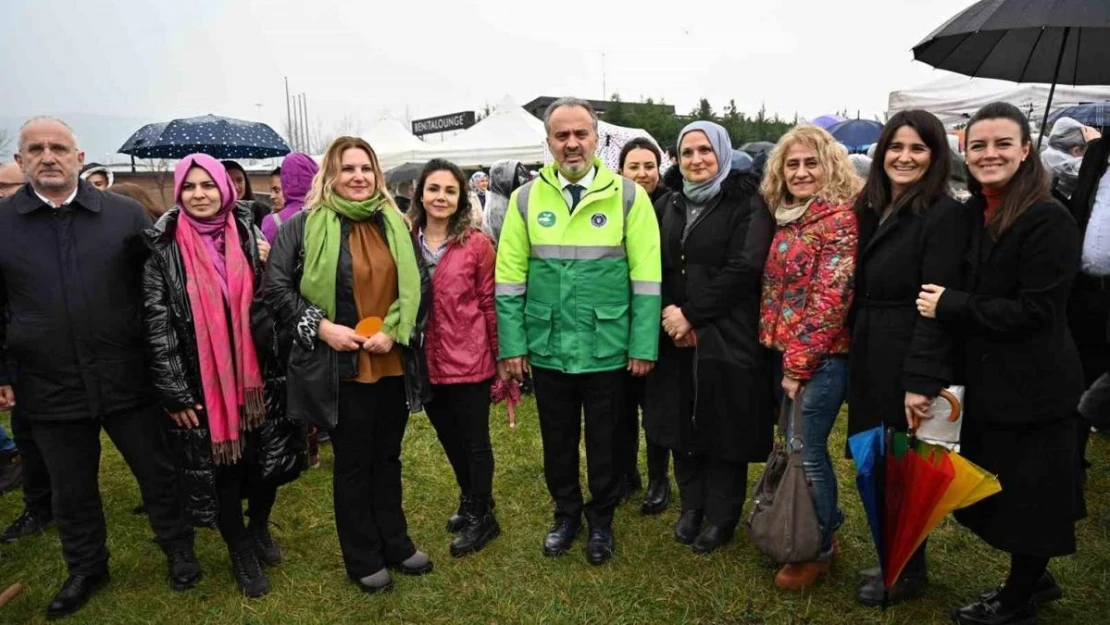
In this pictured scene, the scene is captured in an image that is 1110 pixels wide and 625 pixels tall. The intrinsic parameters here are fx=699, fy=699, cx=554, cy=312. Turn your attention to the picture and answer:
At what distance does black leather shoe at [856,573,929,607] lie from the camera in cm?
292

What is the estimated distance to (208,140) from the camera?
6691 millimetres

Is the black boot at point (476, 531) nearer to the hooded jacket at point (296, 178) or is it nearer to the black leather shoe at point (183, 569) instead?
the black leather shoe at point (183, 569)

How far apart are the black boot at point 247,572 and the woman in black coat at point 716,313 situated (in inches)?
80.3

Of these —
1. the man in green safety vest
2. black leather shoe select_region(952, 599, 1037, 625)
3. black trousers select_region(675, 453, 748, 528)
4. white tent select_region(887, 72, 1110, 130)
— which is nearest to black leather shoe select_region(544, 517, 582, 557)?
the man in green safety vest

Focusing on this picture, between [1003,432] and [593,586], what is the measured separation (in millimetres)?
1787

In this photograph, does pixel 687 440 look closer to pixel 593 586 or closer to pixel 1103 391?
pixel 593 586

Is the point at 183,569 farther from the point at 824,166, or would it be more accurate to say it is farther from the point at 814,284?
the point at 824,166

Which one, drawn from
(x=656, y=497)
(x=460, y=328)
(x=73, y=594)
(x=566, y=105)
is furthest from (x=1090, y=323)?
(x=73, y=594)

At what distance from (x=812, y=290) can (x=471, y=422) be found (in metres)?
1.76

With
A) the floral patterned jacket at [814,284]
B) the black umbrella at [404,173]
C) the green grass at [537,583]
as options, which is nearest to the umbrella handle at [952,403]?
the floral patterned jacket at [814,284]

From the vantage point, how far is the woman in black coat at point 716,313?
3.11 meters

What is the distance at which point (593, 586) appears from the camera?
10.5 ft

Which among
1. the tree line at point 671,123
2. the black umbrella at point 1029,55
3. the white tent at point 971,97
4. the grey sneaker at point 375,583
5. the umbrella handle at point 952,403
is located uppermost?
the tree line at point 671,123

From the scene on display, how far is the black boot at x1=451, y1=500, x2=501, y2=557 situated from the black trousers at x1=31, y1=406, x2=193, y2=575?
1.29 m
